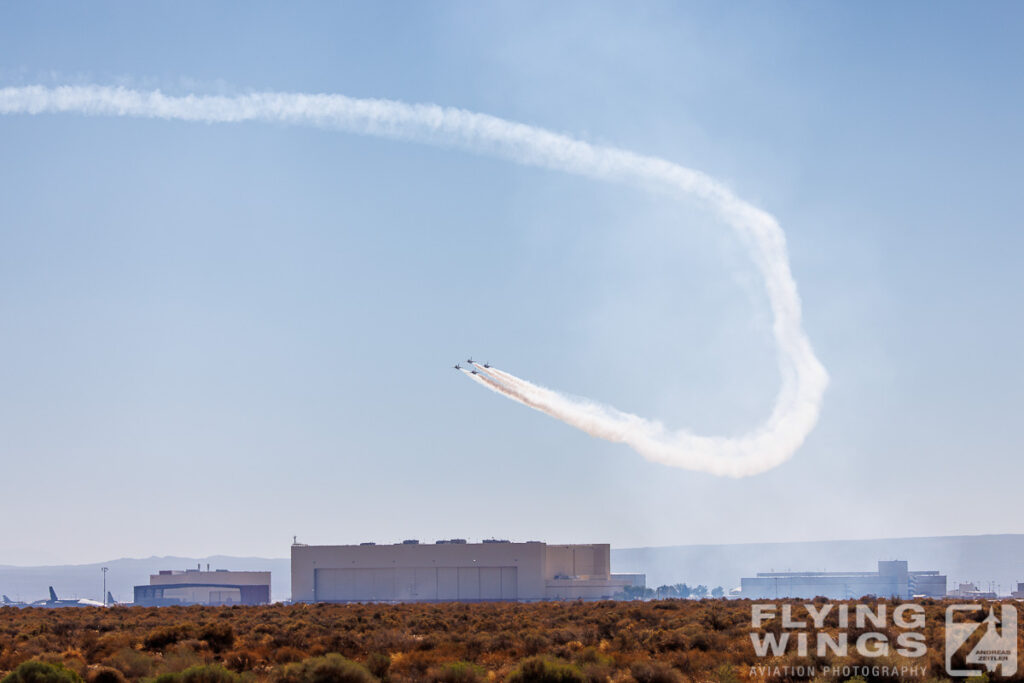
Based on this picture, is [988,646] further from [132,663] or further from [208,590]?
[208,590]

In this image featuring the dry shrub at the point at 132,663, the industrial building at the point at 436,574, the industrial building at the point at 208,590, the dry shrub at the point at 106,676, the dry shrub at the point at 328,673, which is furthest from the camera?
the industrial building at the point at 208,590

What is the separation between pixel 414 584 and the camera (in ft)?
464

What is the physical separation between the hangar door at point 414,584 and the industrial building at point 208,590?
43.0 m

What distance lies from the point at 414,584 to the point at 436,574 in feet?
10.4

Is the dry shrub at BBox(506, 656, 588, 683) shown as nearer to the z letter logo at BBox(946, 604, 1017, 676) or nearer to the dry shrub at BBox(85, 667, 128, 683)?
the z letter logo at BBox(946, 604, 1017, 676)

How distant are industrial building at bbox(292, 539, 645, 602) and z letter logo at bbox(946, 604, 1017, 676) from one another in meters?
97.3

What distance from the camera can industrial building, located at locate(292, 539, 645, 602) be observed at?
457ft

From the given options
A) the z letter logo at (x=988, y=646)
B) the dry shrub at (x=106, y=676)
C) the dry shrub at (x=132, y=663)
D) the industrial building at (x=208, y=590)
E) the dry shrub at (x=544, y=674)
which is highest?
the dry shrub at (x=544, y=674)

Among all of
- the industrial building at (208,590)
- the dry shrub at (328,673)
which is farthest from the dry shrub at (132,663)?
the industrial building at (208,590)

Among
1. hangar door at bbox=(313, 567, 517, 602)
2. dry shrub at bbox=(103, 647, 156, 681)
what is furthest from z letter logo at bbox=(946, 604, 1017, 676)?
hangar door at bbox=(313, 567, 517, 602)

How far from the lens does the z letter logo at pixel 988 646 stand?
3091 centimetres

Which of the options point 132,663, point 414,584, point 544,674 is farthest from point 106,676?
point 414,584

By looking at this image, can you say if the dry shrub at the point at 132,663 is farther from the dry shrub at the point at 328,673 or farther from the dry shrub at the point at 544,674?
the dry shrub at the point at 544,674

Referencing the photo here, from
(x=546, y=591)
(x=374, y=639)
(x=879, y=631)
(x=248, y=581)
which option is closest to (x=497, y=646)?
(x=374, y=639)
